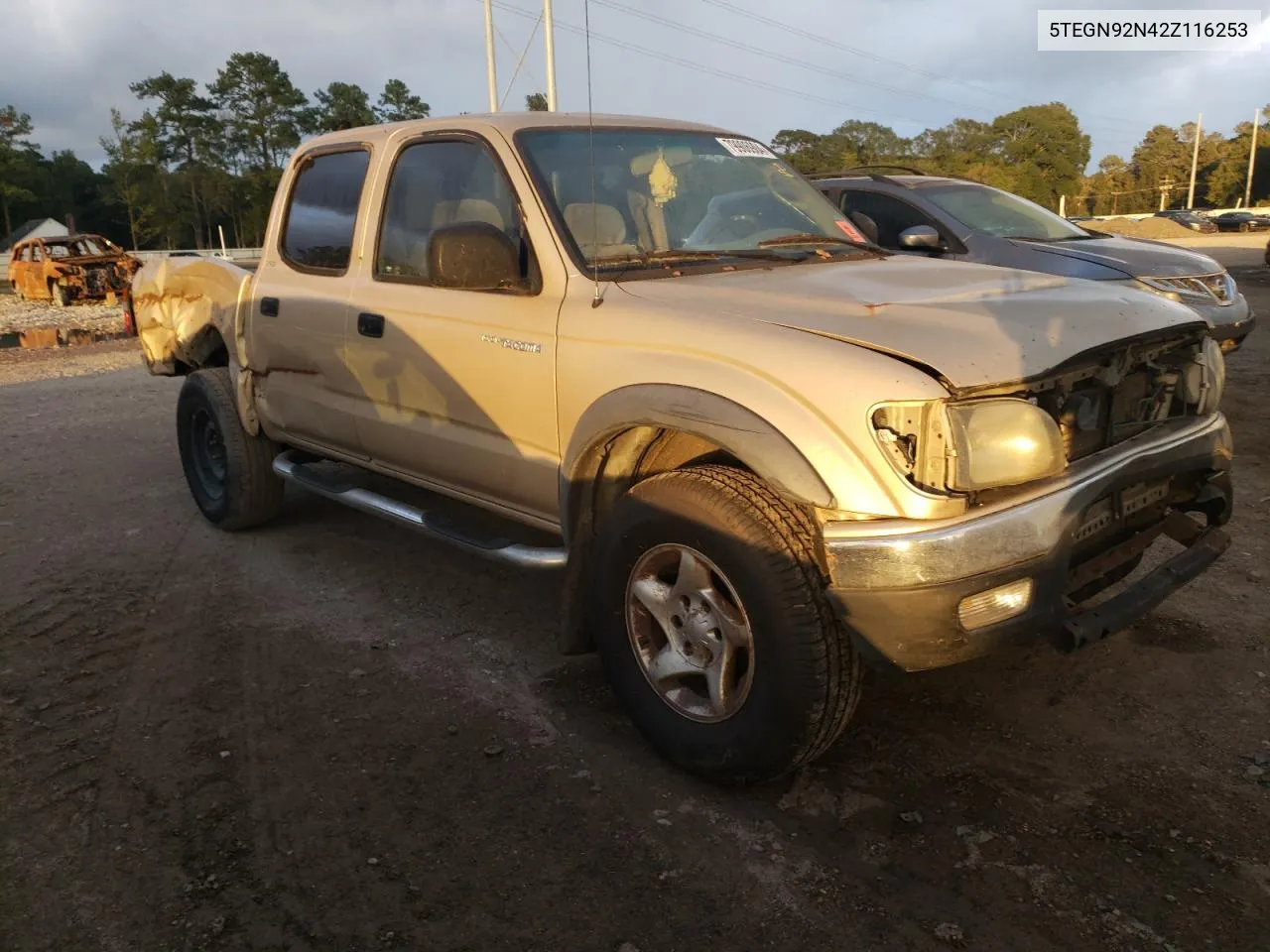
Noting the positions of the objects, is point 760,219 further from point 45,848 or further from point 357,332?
point 45,848

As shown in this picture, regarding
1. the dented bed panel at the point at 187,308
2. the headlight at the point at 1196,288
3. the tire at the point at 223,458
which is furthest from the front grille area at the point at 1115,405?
the tire at the point at 223,458

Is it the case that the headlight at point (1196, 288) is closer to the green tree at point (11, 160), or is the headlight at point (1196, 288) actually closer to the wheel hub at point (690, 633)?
the wheel hub at point (690, 633)

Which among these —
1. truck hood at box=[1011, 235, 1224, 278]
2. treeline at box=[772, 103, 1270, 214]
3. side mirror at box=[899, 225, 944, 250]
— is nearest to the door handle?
side mirror at box=[899, 225, 944, 250]

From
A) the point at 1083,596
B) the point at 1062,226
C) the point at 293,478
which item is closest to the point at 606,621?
the point at 1083,596

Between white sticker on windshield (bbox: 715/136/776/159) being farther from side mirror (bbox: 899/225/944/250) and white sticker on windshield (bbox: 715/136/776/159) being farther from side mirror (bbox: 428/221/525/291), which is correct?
side mirror (bbox: 899/225/944/250)

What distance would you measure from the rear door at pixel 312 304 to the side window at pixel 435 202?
25cm

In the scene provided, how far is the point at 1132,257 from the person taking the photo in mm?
7184

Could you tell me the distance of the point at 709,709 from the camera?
9.70 feet

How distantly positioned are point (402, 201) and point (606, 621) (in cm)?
202

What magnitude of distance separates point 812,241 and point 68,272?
23297 millimetres

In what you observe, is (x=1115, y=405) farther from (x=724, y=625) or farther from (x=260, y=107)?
(x=260, y=107)

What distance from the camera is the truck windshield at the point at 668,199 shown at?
138 inches

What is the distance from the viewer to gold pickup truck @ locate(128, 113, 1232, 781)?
8.16ft

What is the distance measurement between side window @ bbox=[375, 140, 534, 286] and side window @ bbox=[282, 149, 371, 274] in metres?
0.26
